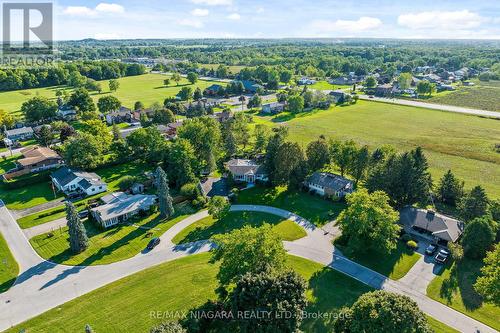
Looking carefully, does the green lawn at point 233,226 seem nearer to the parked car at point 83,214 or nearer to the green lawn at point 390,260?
the green lawn at point 390,260

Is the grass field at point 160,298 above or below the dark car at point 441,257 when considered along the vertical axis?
below

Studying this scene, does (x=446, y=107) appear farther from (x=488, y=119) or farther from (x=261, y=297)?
(x=261, y=297)

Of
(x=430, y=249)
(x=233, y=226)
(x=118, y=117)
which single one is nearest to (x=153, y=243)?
(x=233, y=226)

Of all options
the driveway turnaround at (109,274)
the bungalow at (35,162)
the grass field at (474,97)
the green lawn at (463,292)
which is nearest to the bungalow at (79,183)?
the bungalow at (35,162)

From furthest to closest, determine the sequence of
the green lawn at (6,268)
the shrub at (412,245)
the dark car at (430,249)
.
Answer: the shrub at (412,245) < the dark car at (430,249) < the green lawn at (6,268)

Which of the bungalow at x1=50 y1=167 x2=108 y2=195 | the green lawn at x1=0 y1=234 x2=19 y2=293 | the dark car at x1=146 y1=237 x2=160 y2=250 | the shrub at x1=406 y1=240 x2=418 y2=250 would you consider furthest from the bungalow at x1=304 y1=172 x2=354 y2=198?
the green lawn at x1=0 y1=234 x2=19 y2=293

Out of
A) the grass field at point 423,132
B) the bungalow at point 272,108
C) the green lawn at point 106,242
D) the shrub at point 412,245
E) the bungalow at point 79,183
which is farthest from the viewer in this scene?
the bungalow at point 272,108

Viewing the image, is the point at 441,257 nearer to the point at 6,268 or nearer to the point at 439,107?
the point at 6,268
